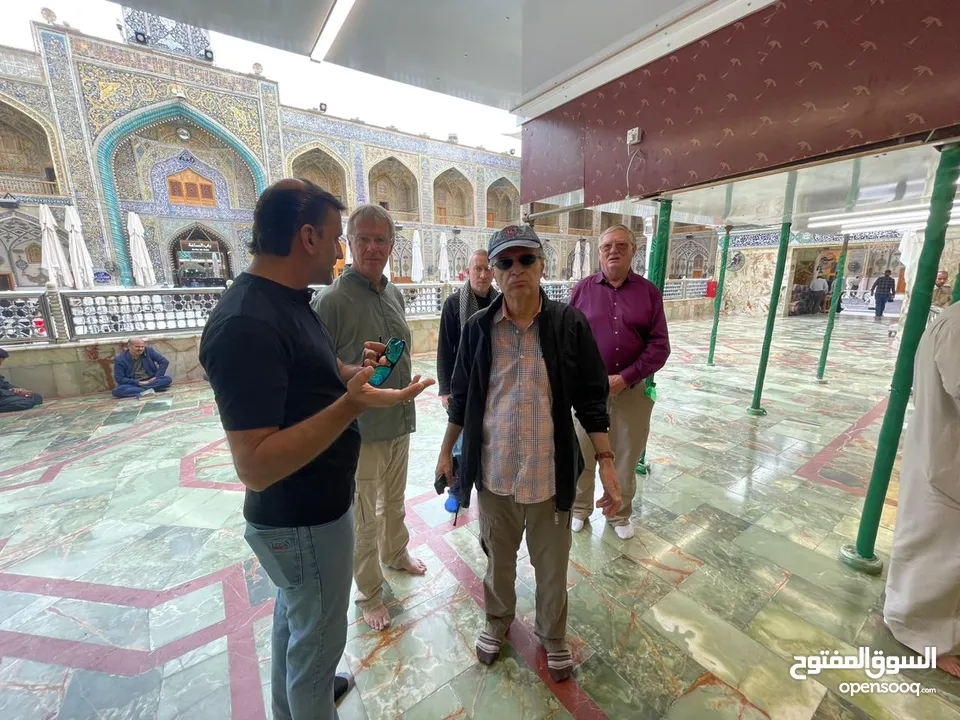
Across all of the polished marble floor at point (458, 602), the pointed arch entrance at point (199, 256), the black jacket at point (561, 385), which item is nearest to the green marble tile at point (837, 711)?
the polished marble floor at point (458, 602)

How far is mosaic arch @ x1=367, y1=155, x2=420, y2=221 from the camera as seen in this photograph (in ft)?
66.0

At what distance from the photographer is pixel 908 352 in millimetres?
2115

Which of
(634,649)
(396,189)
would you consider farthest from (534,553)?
(396,189)

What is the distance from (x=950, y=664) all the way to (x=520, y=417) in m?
2.27

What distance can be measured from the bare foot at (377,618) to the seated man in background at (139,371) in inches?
240

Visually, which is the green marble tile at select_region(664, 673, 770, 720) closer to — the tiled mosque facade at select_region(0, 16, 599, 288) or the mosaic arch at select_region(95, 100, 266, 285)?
the tiled mosque facade at select_region(0, 16, 599, 288)

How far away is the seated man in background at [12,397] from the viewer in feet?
17.0

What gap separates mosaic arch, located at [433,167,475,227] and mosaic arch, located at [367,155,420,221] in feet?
4.66

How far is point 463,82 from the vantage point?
297 cm

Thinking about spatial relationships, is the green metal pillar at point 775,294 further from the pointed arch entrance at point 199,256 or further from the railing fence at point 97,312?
the pointed arch entrance at point 199,256

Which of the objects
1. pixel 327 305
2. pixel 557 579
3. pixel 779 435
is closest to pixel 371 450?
pixel 327 305

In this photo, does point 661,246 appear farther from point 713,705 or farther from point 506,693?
point 506,693

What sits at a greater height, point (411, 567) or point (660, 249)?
point (660, 249)

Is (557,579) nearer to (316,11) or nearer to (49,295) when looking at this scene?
(316,11)
